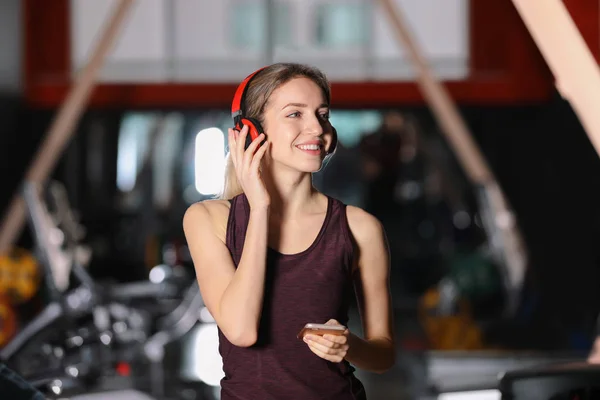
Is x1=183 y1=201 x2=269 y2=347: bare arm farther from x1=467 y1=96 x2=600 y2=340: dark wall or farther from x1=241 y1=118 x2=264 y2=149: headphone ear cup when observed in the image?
x1=467 y1=96 x2=600 y2=340: dark wall

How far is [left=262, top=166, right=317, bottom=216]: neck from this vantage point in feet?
5.59

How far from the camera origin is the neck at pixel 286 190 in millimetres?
1704

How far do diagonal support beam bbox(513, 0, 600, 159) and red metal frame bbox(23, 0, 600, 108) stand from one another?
865 cm

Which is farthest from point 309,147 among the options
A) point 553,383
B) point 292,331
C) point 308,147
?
point 553,383

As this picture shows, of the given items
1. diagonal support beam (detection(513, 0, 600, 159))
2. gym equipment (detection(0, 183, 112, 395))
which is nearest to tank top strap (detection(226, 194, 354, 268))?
diagonal support beam (detection(513, 0, 600, 159))

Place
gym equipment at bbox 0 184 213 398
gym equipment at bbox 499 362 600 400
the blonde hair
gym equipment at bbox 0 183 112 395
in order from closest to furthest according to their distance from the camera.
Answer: the blonde hair < gym equipment at bbox 499 362 600 400 < gym equipment at bbox 0 183 112 395 < gym equipment at bbox 0 184 213 398

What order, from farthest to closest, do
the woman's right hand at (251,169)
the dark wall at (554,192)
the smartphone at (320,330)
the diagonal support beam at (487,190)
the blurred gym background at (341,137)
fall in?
the blurred gym background at (341,137)
the dark wall at (554,192)
the diagonal support beam at (487,190)
the woman's right hand at (251,169)
the smartphone at (320,330)

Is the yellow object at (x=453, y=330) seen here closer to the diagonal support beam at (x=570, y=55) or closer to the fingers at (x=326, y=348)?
the diagonal support beam at (x=570, y=55)


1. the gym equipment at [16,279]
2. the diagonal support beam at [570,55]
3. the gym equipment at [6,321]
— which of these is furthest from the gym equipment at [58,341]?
the diagonal support beam at [570,55]

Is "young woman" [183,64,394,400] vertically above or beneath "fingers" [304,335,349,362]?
above

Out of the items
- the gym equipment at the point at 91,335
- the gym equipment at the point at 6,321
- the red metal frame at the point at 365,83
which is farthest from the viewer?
the red metal frame at the point at 365,83

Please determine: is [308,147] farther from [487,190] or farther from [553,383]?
[487,190]

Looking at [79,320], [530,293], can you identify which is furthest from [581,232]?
[79,320]

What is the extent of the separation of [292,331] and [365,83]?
9159mm
